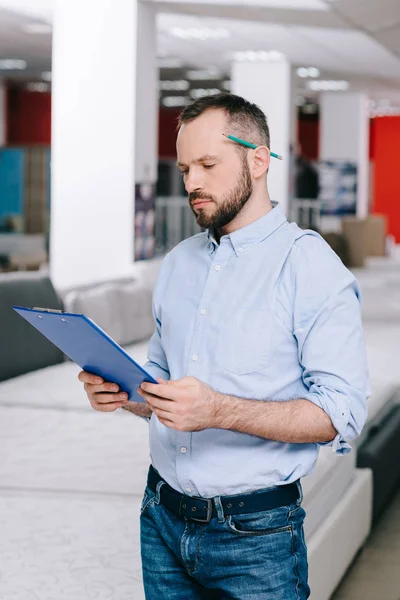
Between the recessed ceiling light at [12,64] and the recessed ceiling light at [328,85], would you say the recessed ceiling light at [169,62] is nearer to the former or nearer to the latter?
the recessed ceiling light at [12,64]

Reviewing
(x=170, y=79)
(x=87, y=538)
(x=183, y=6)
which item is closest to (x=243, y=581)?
(x=87, y=538)

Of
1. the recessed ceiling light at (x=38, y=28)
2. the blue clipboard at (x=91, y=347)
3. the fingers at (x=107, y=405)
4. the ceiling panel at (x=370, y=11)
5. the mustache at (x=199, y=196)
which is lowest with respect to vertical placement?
the fingers at (x=107, y=405)

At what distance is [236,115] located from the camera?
4.83 feet

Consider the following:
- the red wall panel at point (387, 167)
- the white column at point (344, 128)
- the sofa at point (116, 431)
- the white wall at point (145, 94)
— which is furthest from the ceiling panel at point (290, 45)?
the red wall panel at point (387, 167)

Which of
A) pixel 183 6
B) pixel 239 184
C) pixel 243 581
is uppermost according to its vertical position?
pixel 183 6

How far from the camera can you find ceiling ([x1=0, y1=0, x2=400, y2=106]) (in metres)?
8.43

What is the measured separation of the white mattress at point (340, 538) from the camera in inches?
112

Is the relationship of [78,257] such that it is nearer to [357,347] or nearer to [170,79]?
[357,347]

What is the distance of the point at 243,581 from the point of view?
1.47m

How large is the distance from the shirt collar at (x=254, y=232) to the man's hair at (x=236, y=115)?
0.12 m

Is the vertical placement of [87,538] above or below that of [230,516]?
below

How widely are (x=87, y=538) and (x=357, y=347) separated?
1.60 meters

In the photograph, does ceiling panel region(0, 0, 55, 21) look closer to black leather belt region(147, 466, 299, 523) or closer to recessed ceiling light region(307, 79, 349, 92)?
recessed ceiling light region(307, 79, 349, 92)

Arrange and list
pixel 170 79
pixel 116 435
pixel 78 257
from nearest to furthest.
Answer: pixel 116 435, pixel 78 257, pixel 170 79
